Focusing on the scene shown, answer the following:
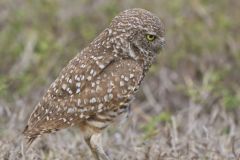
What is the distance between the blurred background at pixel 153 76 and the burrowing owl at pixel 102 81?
558mm

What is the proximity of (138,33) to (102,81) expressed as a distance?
1.49ft

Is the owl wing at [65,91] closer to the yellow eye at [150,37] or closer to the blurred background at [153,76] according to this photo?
the yellow eye at [150,37]

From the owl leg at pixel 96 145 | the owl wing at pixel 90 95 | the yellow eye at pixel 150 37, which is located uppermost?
the yellow eye at pixel 150 37

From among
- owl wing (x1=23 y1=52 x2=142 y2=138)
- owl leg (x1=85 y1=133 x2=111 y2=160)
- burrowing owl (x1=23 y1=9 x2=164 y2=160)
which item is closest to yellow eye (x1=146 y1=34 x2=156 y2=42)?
burrowing owl (x1=23 y1=9 x2=164 y2=160)

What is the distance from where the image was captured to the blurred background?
725 cm

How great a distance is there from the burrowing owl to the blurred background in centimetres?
56

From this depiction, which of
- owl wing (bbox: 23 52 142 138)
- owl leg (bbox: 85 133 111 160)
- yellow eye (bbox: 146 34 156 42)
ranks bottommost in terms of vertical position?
owl leg (bbox: 85 133 111 160)

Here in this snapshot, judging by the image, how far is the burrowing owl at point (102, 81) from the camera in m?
6.32

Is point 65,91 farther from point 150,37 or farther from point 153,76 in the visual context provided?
point 153,76

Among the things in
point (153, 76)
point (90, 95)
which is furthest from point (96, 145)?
point (153, 76)

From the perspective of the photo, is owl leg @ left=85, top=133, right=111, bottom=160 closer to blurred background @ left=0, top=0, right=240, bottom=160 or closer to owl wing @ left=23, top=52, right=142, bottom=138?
owl wing @ left=23, top=52, right=142, bottom=138

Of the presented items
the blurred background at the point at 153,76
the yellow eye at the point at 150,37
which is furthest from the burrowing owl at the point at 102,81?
the blurred background at the point at 153,76

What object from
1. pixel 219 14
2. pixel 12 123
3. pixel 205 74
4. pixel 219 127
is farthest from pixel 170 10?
pixel 12 123

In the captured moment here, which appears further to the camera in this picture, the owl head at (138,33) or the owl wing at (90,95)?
the owl head at (138,33)
